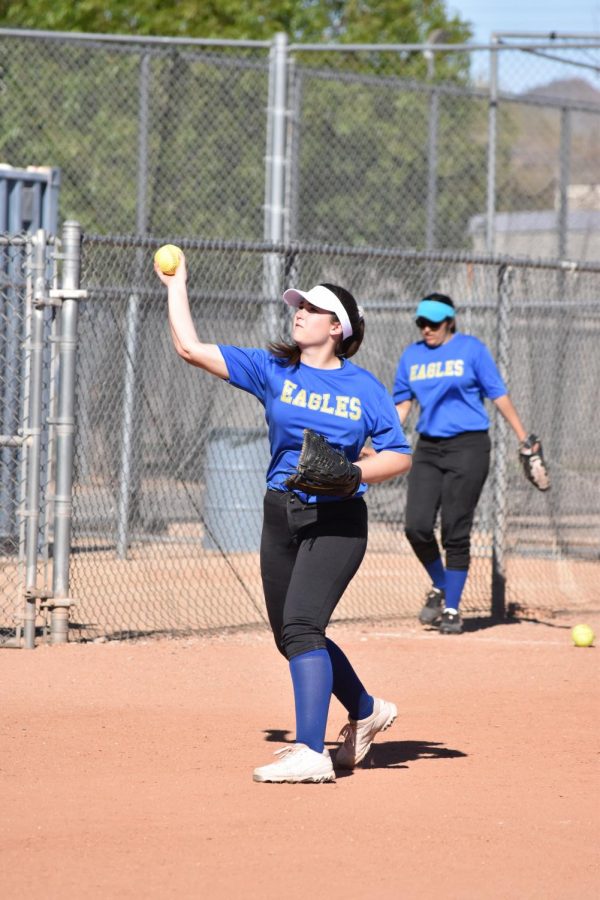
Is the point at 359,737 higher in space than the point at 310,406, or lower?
lower

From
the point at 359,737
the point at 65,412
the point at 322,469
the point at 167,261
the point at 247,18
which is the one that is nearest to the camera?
the point at 322,469

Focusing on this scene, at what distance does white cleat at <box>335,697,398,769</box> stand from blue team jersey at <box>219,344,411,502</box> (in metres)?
0.93

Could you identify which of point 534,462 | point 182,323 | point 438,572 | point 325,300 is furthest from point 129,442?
point 182,323

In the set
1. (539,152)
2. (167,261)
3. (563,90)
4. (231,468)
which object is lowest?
(231,468)

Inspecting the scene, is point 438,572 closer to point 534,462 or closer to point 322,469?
point 534,462

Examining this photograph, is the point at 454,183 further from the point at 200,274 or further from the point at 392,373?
the point at 392,373

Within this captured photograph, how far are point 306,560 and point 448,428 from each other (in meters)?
3.71

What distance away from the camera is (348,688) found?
5574 mm

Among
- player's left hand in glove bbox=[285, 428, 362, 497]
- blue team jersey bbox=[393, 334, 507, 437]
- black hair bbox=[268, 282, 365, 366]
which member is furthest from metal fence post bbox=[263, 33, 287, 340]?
player's left hand in glove bbox=[285, 428, 362, 497]

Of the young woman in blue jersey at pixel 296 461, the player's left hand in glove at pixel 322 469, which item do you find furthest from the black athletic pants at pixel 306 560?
the player's left hand in glove at pixel 322 469

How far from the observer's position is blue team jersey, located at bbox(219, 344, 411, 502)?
17.5ft

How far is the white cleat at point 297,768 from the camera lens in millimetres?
Result: 5180

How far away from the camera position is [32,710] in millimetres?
6496

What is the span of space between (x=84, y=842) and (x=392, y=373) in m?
8.79
